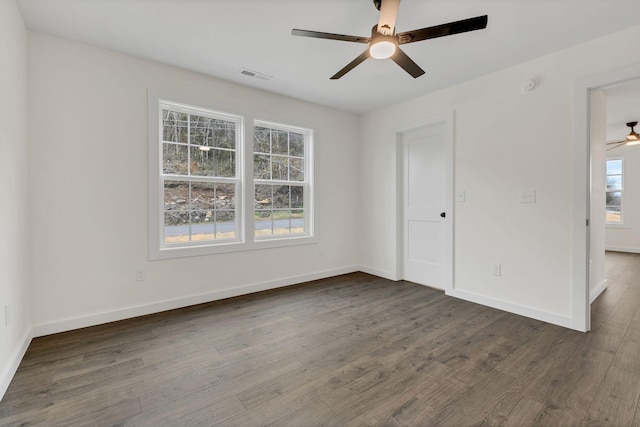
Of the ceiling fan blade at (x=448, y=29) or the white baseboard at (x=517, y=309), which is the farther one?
the white baseboard at (x=517, y=309)

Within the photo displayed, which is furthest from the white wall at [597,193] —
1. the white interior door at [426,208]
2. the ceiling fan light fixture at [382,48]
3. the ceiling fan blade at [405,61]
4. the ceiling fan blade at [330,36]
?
the ceiling fan blade at [330,36]

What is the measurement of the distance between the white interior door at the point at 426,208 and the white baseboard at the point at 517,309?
0.66 ft

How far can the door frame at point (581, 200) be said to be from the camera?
2.54 metres

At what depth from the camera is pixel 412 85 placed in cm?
350

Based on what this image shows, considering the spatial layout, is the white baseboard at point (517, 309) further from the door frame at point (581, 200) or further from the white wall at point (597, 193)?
the white wall at point (597, 193)

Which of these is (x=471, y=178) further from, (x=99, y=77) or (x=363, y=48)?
(x=99, y=77)

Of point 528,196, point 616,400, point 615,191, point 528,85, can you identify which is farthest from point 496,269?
point 615,191

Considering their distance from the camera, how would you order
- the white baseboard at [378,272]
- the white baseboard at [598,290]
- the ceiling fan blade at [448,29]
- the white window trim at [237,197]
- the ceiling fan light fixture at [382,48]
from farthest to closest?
the white baseboard at [378,272] → the white baseboard at [598,290] → the white window trim at [237,197] → the ceiling fan light fixture at [382,48] → the ceiling fan blade at [448,29]

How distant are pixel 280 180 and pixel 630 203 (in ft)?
25.8

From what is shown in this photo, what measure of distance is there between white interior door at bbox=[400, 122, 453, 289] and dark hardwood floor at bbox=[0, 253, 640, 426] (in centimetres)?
87

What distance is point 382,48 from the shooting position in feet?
6.41

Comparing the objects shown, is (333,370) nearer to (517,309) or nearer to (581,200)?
(517,309)

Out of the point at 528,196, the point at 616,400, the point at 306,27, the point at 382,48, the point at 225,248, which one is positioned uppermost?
the point at 306,27

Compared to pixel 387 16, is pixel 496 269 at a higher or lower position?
lower
